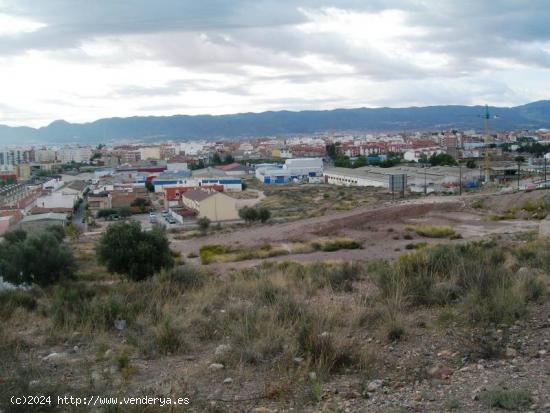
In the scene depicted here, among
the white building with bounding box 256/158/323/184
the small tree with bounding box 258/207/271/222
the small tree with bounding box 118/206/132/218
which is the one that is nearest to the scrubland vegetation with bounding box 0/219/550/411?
the small tree with bounding box 258/207/271/222

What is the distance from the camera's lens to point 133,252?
1250 centimetres

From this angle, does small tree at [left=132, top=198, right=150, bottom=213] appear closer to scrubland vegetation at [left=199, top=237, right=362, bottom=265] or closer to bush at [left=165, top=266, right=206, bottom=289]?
scrubland vegetation at [left=199, top=237, right=362, bottom=265]

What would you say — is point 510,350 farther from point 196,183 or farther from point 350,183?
point 350,183

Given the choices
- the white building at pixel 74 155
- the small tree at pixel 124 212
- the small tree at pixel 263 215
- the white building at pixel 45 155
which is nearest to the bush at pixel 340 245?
the small tree at pixel 263 215

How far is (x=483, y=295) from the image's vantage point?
622 centimetres

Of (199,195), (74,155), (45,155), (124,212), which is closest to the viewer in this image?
(199,195)

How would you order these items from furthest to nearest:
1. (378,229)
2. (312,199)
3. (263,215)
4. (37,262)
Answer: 1. (312,199)
2. (263,215)
3. (378,229)
4. (37,262)

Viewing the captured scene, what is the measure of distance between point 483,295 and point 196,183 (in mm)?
47019

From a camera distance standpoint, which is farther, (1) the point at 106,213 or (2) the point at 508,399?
(1) the point at 106,213

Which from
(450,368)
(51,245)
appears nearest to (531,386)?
(450,368)

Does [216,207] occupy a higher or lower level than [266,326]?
lower

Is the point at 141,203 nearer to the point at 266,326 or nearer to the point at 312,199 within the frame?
the point at 312,199

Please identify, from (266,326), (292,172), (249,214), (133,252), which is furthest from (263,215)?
(292,172)

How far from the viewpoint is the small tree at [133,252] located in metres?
12.5
